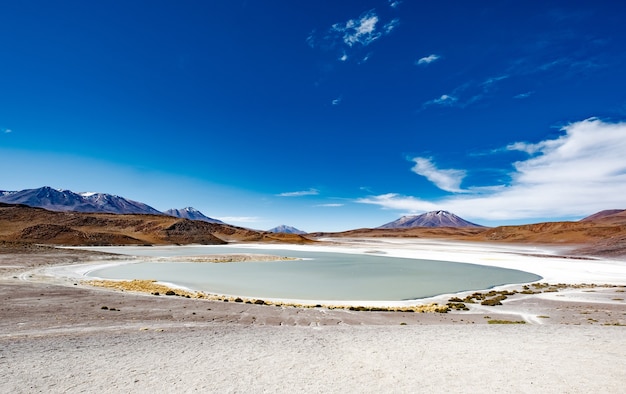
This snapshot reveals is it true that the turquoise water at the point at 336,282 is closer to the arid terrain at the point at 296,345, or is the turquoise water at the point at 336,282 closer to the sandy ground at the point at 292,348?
the arid terrain at the point at 296,345

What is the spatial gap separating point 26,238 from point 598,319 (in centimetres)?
9987

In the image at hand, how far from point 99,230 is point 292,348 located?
124561 mm

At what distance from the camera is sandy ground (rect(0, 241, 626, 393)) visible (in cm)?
839

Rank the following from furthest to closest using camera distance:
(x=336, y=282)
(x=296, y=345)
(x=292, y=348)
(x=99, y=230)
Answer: (x=99, y=230) → (x=336, y=282) → (x=296, y=345) → (x=292, y=348)

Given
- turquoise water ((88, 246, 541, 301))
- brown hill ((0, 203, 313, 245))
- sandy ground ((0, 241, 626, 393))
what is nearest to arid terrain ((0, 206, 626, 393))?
sandy ground ((0, 241, 626, 393))

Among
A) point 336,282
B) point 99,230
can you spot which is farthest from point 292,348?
point 99,230

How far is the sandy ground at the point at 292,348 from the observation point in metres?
8.39

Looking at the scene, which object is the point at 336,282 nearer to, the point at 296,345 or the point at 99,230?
the point at 296,345

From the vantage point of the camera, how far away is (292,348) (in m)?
11.5

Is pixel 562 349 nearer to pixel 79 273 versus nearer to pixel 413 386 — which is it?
pixel 413 386

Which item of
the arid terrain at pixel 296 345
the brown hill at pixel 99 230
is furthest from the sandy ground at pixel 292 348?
the brown hill at pixel 99 230

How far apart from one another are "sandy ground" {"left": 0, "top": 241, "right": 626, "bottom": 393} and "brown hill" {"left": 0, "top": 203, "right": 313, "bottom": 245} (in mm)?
72951

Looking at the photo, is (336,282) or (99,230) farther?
(99,230)

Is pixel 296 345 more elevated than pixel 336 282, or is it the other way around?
pixel 296 345
